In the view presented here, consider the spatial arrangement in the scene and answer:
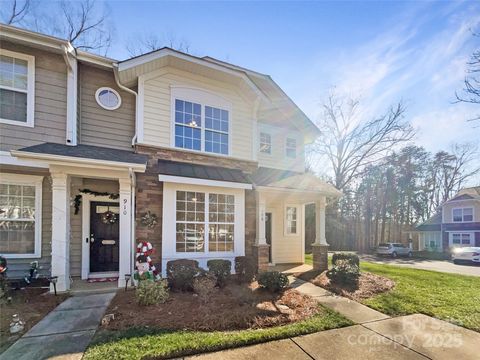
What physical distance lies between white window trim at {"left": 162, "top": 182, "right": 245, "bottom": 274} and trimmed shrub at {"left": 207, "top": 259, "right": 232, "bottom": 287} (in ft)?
2.41

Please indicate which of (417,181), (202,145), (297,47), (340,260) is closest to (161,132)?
(202,145)

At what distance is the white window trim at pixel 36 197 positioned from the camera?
7.13 meters

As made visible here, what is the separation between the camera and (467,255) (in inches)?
751

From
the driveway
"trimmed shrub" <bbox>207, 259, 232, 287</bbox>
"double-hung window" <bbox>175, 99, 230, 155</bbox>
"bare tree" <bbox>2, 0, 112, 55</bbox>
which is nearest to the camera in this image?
"trimmed shrub" <bbox>207, 259, 232, 287</bbox>

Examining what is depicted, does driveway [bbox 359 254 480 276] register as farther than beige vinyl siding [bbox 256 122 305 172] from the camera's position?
Yes

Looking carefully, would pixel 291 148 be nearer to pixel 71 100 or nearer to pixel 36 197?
pixel 71 100

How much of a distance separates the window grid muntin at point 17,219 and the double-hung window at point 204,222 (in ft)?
13.2

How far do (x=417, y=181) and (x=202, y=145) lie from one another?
32.5 m

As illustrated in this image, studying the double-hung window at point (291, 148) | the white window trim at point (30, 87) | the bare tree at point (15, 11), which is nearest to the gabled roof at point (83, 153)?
the white window trim at point (30, 87)

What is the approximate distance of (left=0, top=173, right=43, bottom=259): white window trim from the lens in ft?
23.4

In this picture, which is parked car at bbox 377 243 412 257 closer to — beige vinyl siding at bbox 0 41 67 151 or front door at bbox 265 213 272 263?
front door at bbox 265 213 272 263

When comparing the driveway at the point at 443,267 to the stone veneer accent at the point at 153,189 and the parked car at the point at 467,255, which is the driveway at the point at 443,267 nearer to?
the parked car at the point at 467,255

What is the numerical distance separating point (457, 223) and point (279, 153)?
2521 cm

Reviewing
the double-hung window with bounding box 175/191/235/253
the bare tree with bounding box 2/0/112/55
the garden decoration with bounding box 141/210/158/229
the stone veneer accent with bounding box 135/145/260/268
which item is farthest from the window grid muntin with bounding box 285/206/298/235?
the bare tree with bounding box 2/0/112/55
